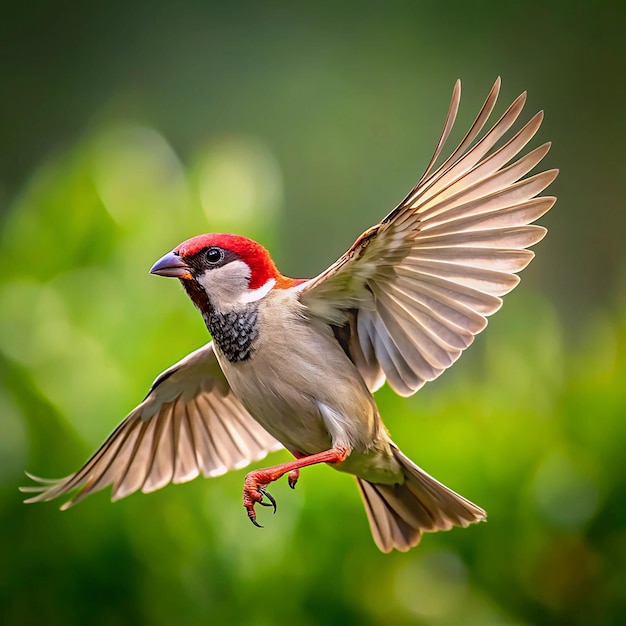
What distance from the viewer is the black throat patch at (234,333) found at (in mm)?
1255

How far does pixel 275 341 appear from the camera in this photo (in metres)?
1.26

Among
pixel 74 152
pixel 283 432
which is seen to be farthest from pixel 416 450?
pixel 74 152

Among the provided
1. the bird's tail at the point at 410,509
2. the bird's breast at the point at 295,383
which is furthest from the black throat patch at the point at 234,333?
the bird's tail at the point at 410,509

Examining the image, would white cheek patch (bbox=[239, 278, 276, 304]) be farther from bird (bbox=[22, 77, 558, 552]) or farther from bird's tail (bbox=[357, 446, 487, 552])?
bird's tail (bbox=[357, 446, 487, 552])

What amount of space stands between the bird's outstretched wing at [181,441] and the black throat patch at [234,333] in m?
0.35

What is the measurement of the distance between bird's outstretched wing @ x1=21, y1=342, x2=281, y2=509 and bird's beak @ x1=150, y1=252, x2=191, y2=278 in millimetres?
397

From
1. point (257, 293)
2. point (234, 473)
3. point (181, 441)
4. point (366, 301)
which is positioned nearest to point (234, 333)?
point (257, 293)

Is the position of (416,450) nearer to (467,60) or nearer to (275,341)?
(275,341)

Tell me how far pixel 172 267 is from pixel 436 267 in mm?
333

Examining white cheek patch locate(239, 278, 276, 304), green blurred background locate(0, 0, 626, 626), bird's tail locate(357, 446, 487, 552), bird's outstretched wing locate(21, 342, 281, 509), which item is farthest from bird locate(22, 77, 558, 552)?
green blurred background locate(0, 0, 626, 626)

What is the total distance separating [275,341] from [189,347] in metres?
1.01

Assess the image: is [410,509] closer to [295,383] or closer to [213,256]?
[295,383]

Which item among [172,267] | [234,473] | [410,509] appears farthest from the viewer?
[234,473]

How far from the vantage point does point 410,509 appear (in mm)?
1578
